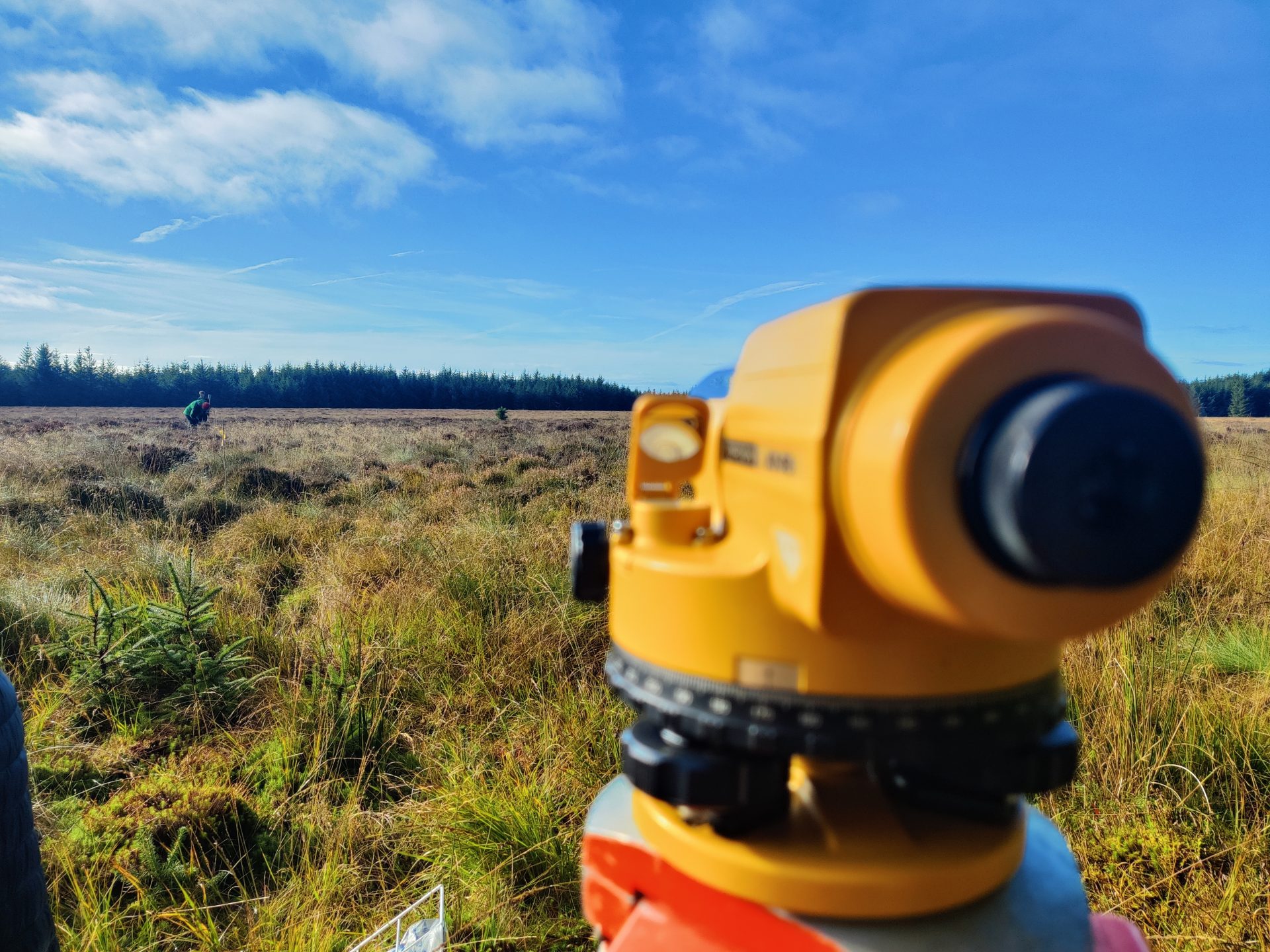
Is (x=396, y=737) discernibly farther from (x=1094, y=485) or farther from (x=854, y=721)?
(x=1094, y=485)

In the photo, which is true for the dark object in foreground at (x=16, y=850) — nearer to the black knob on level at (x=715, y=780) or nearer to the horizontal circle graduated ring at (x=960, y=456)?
the black knob on level at (x=715, y=780)

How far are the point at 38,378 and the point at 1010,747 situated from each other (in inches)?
2648

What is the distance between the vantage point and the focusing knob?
90 cm

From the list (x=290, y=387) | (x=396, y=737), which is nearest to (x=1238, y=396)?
(x=396, y=737)

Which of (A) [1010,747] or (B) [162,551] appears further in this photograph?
(B) [162,551]

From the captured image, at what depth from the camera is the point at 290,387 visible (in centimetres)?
5978

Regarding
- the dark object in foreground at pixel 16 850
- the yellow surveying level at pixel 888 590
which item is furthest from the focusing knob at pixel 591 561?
the dark object in foreground at pixel 16 850

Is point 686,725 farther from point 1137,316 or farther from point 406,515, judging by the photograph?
point 406,515

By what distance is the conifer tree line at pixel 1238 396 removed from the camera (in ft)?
115

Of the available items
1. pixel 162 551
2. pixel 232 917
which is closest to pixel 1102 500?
pixel 232 917

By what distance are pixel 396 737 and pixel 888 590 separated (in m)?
A: 2.71

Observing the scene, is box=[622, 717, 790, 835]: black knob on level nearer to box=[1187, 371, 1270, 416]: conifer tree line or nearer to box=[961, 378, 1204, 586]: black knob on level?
box=[961, 378, 1204, 586]: black knob on level

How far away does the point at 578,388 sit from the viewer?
2354 inches

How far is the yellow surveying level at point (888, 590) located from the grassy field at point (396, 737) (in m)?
1.61
